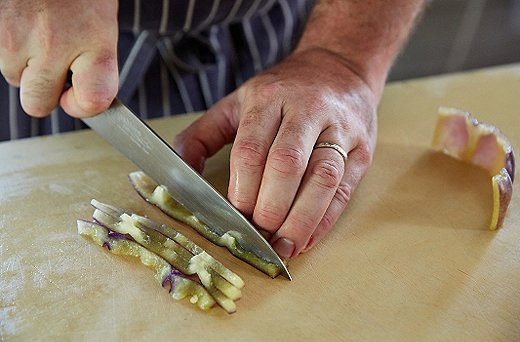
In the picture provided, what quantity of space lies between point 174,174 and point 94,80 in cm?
20

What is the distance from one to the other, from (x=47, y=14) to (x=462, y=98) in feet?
3.06

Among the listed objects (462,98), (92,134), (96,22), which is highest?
(96,22)

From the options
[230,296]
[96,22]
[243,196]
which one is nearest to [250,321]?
[230,296]

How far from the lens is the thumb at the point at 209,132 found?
1182mm

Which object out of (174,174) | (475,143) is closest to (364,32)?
(475,143)

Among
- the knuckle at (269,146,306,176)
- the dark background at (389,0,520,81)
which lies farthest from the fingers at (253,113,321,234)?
the dark background at (389,0,520,81)

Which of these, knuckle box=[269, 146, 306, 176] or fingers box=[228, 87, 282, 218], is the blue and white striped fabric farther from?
knuckle box=[269, 146, 306, 176]

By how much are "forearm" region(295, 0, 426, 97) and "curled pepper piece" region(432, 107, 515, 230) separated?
15cm

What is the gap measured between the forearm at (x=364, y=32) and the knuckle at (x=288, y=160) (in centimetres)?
36

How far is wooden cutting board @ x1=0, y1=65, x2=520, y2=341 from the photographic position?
88cm

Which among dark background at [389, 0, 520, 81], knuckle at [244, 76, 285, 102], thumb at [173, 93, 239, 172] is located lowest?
dark background at [389, 0, 520, 81]

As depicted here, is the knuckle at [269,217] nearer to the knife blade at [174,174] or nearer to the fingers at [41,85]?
the knife blade at [174,174]

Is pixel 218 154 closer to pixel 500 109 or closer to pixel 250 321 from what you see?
pixel 250 321

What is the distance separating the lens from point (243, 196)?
99 centimetres
